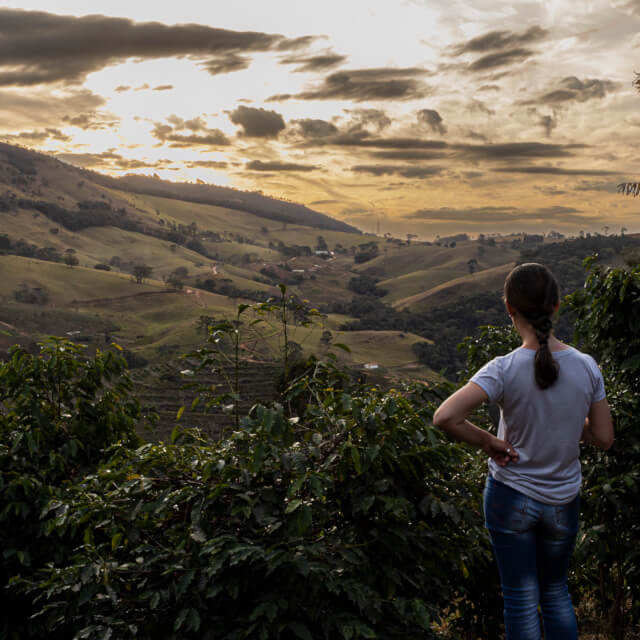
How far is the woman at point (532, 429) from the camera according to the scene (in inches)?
91.2

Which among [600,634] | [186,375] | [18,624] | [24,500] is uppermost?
[186,375]

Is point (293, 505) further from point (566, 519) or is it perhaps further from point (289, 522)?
point (566, 519)

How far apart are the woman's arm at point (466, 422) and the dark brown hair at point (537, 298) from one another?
27 cm

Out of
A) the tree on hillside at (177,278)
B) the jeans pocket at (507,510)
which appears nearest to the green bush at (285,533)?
the jeans pocket at (507,510)

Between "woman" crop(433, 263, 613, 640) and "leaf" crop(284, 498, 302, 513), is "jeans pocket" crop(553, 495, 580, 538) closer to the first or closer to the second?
"woman" crop(433, 263, 613, 640)

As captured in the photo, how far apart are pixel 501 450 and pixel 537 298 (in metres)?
0.64

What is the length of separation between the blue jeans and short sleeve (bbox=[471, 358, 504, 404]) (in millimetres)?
416

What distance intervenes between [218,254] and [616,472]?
7496 inches

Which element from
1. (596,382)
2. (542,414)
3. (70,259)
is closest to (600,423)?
(596,382)

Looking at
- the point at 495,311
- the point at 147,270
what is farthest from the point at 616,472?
the point at 147,270

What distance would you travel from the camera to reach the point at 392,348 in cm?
9600

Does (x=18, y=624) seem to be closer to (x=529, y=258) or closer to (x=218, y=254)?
(x=529, y=258)

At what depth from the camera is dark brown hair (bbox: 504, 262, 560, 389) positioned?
233cm

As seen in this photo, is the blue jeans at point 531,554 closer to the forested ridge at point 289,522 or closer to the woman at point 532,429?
the woman at point 532,429
